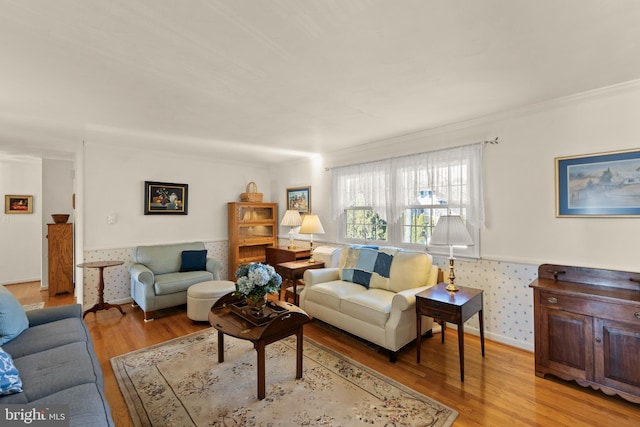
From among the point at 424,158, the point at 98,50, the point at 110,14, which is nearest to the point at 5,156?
the point at 98,50

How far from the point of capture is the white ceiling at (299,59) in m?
1.45

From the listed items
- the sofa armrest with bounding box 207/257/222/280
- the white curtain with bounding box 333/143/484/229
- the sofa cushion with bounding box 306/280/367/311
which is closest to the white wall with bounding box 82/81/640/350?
the white curtain with bounding box 333/143/484/229

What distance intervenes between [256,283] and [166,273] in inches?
105

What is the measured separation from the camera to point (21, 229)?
538 centimetres

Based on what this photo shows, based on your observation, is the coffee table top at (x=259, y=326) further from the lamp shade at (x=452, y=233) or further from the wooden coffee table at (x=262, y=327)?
the lamp shade at (x=452, y=233)

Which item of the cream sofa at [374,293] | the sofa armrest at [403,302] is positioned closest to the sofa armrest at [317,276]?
the cream sofa at [374,293]

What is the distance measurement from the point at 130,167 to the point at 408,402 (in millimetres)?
4771

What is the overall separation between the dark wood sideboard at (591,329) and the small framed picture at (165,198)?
499cm

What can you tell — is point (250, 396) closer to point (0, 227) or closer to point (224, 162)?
point (224, 162)

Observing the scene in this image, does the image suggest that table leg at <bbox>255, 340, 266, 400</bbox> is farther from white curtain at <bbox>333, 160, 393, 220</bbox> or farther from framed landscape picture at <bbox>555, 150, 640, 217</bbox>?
framed landscape picture at <bbox>555, 150, 640, 217</bbox>

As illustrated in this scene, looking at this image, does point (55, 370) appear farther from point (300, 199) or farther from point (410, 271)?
point (300, 199)

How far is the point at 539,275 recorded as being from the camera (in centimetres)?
264

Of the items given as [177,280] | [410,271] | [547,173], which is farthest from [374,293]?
[177,280]

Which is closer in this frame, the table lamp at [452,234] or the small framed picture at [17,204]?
the table lamp at [452,234]
